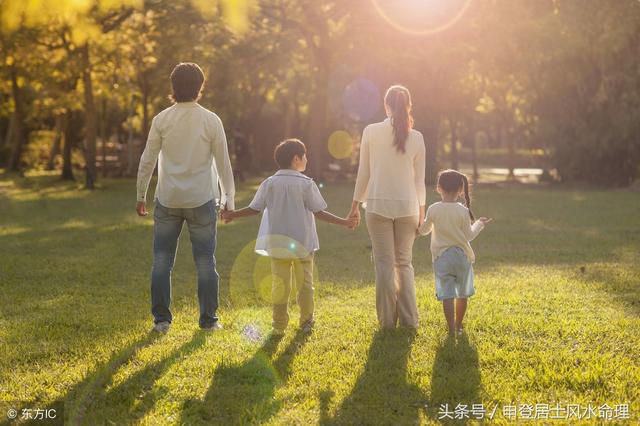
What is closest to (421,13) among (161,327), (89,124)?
(89,124)

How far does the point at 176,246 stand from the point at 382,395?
104 inches

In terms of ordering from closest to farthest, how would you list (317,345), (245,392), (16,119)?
(245,392) < (317,345) < (16,119)

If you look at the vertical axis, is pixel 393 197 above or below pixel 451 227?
above

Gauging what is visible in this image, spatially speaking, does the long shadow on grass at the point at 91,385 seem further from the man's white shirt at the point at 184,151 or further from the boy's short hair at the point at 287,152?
the boy's short hair at the point at 287,152

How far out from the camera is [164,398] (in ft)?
17.0

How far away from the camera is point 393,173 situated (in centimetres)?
696

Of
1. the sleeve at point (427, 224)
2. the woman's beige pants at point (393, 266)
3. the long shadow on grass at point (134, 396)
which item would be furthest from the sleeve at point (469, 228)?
the long shadow on grass at point (134, 396)

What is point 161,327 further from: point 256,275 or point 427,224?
point 256,275

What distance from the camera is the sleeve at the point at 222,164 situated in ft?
22.4

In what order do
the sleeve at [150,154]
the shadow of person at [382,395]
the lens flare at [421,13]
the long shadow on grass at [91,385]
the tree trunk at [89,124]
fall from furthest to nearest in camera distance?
1. the tree trunk at [89,124]
2. the lens flare at [421,13]
3. the sleeve at [150,154]
4. the long shadow on grass at [91,385]
5. the shadow of person at [382,395]

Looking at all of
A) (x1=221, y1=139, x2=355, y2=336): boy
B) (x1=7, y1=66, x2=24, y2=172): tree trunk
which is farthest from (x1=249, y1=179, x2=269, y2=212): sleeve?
(x1=7, y1=66, x2=24, y2=172): tree trunk

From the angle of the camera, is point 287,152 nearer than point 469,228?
No

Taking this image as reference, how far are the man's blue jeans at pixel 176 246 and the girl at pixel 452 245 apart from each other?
1986mm

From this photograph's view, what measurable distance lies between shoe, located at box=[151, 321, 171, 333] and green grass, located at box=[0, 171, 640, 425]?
10cm
